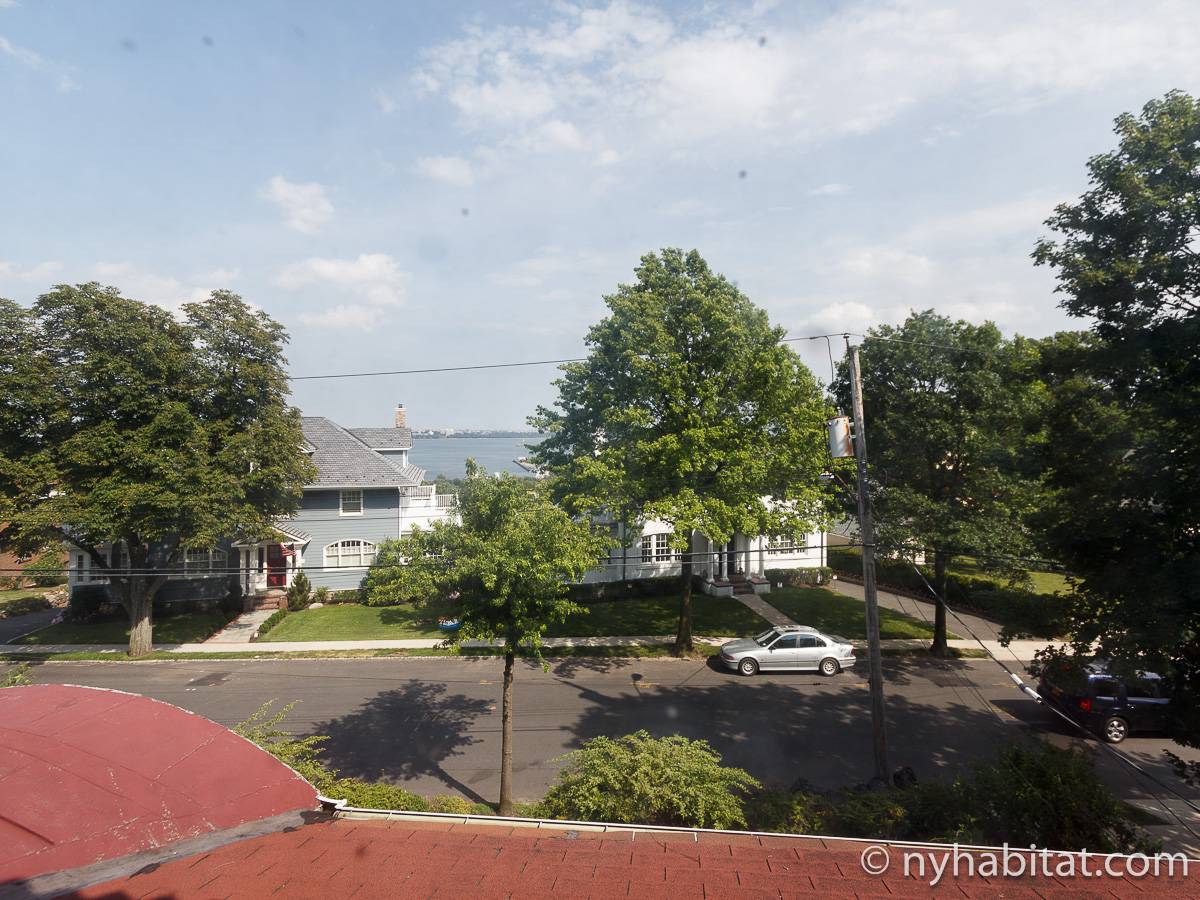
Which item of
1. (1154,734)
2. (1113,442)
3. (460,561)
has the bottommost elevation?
(1154,734)

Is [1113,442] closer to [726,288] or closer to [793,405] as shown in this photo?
[793,405]

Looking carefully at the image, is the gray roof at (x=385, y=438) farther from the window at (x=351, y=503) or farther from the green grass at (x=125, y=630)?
the green grass at (x=125, y=630)

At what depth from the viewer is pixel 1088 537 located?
32.7 ft

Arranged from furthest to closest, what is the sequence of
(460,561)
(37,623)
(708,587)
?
(708,587)
(37,623)
(460,561)

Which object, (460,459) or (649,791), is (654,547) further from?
(460,459)

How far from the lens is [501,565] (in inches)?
450

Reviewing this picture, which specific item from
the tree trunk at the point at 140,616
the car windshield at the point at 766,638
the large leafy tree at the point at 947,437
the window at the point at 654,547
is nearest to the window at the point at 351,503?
the tree trunk at the point at 140,616

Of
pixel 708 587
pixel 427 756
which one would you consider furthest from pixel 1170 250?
pixel 708 587

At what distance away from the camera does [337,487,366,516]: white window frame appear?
1195 inches

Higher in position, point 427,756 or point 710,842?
point 710,842

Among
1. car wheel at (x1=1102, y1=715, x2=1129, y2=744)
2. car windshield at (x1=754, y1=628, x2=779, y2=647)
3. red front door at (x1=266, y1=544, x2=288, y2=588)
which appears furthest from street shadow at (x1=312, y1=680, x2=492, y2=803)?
car wheel at (x1=1102, y1=715, x2=1129, y2=744)

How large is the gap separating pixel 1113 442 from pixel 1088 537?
1516 millimetres

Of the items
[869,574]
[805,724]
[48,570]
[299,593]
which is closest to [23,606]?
[48,570]

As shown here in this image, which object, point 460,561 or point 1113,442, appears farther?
point 460,561
